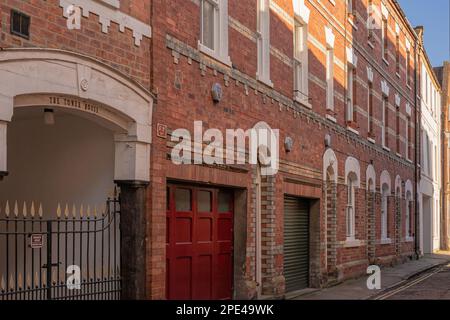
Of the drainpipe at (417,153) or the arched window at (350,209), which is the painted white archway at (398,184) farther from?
the arched window at (350,209)

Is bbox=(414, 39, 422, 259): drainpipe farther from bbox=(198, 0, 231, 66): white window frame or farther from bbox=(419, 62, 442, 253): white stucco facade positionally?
bbox=(198, 0, 231, 66): white window frame

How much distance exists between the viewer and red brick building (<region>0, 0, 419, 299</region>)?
8859 millimetres

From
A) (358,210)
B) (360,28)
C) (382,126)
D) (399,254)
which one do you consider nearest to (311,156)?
(358,210)

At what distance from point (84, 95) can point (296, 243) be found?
9.45 metres

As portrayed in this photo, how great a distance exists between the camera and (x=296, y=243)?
16844 millimetres

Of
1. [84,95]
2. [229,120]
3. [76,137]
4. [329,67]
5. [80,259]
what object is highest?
[329,67]

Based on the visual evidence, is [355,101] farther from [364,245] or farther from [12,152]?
[12,152]

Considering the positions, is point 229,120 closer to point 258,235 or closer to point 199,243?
point 199,243

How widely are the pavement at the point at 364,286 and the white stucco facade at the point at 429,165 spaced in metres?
9.12

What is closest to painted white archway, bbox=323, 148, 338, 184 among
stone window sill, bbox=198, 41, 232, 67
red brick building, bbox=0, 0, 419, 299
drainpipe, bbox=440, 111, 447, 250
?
red brick building, bbox=0, 0, 419, 299

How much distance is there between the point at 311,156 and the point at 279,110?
2.56 meters

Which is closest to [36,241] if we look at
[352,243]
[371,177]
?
[352,243]

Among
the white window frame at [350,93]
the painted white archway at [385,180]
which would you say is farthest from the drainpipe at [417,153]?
the white window frame at [350,93]

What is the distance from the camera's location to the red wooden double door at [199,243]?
439 inches
